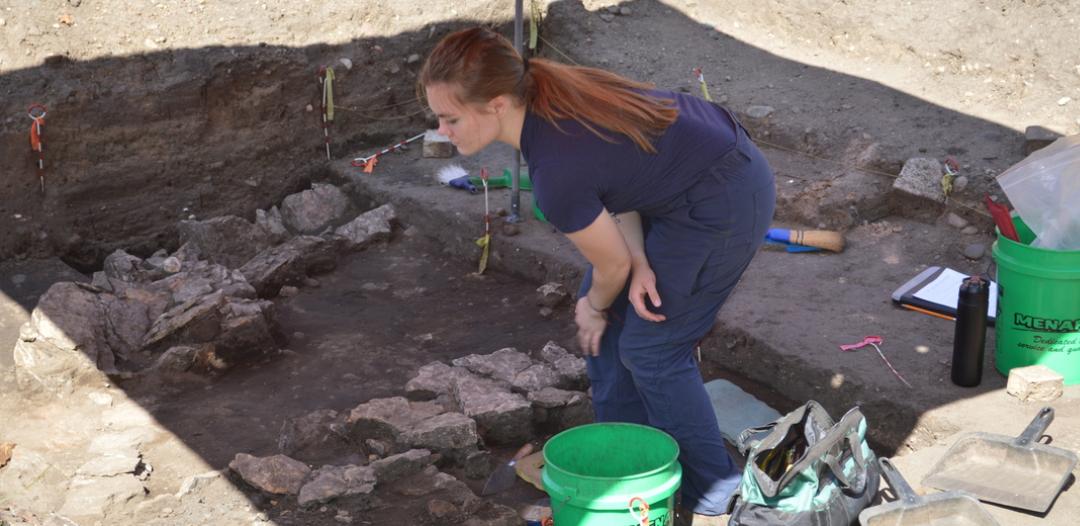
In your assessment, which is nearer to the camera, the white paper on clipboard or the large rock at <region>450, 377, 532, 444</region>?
the large rock at <region>450, 377, 532, 444</region>

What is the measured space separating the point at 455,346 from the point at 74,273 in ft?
8.91

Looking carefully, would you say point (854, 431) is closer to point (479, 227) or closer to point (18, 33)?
point (479, 227)

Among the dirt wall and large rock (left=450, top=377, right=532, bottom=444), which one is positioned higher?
the dirt wall

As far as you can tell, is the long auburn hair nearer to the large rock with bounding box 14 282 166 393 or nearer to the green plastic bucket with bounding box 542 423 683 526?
the green plastic bucket with bounding box 542 423 683 526

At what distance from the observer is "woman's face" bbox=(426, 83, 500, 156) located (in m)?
3.23

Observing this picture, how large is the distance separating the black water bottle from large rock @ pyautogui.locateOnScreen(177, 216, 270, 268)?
4570mm

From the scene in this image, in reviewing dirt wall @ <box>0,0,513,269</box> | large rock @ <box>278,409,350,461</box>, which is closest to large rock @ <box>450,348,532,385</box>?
large rock @ <box>278,409,350,461</box>

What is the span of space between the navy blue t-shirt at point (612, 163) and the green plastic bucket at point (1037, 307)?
70.3 inches

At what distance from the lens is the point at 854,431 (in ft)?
12.4

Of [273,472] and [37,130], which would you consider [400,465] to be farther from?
[37,130]

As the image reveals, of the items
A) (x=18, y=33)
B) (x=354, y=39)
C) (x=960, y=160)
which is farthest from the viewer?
(x=354, y=39)

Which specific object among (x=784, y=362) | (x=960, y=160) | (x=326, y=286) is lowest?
(x=326, y=286)

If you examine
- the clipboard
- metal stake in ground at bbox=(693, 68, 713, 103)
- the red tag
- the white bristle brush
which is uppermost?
metal stake in ground at bbox=(693, 68, 713, 103)

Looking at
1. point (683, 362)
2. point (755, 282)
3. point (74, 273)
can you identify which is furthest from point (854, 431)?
point (74, 273)
